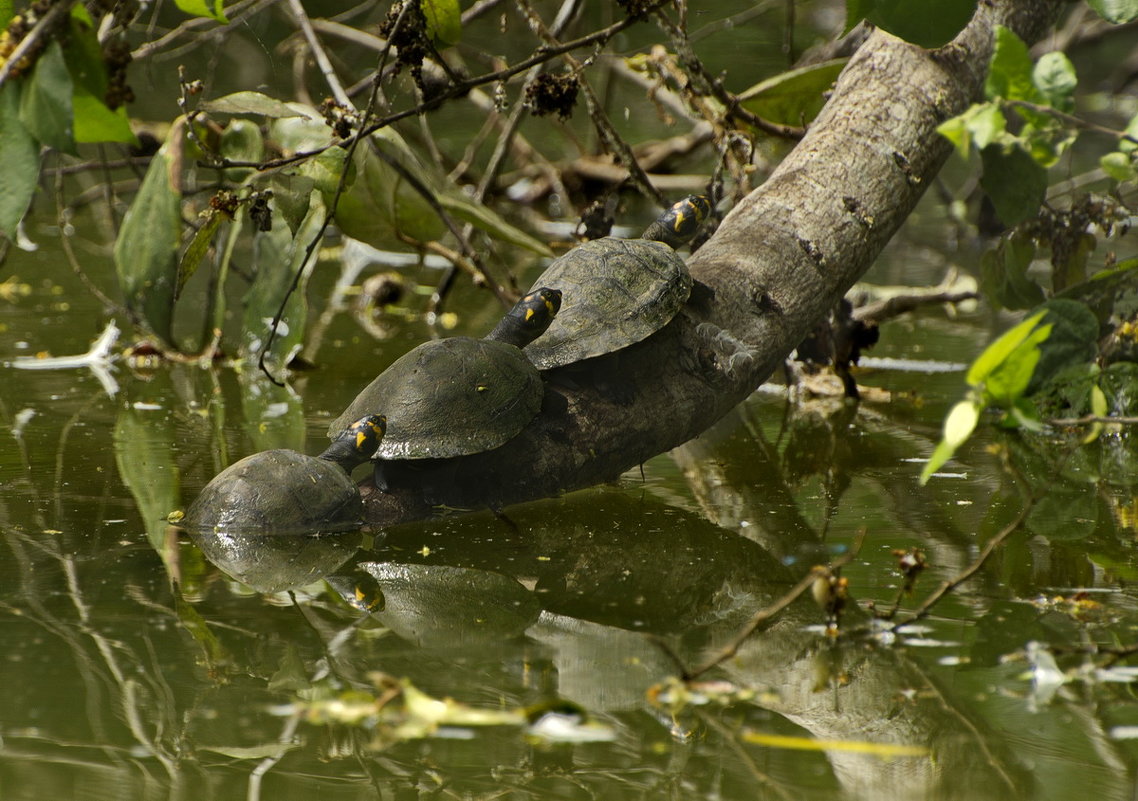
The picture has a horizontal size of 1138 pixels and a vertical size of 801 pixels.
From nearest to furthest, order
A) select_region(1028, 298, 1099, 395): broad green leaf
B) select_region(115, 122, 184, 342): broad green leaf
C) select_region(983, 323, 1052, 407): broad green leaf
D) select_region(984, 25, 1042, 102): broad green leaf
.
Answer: select_region(983, 323, 1052, 407): broad green leaf → select_region(984, 25, 1042, 102): broad green leaf → select_region(1028, 298, 1099, 395): broad green leaf → select_region(115, 122, 184, 342): broad green leaf

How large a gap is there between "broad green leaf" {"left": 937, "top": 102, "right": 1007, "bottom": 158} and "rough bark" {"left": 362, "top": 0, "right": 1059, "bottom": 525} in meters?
0.41

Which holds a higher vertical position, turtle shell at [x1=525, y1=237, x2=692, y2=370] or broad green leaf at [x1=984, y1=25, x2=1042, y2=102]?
broad green leaf at [x1=984, y1=25, x2=1042, y2=102]

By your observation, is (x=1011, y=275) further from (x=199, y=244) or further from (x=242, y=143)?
(x=242, y=143)

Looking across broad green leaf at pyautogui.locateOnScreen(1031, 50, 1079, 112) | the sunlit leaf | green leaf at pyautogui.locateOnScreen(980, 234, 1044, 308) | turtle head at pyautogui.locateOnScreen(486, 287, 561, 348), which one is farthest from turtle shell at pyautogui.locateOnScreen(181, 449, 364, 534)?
green leaf at pyautogui.locateOnScreen(980, 234, 1044, 308)

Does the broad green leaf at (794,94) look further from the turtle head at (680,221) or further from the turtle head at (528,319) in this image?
the turtle head at (528,319)

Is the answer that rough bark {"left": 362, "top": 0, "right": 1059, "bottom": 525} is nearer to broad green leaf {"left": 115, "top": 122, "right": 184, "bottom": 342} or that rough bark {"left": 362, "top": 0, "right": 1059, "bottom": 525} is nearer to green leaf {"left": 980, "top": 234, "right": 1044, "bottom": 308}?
green leaf {"left": 980, "top": 234, "right": 1044, "bottom": 308}

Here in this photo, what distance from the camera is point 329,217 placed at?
2875 millimetres

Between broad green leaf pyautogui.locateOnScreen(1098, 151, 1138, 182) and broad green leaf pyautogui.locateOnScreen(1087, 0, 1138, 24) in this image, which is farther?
broad green leaf pyautogui.locateOnScreen(1098, 151, 1138, 182)

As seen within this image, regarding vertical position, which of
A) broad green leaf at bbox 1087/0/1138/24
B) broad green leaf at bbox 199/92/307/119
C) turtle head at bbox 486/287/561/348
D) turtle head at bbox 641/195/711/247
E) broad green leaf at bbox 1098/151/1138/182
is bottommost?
turtle head at bbox 486/287/561/348

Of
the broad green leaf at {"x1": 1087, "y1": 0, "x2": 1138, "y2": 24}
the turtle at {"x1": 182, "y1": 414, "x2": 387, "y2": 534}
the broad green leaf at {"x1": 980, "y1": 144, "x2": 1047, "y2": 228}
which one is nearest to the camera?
the broad green leaf at {"x1": 1087, "y1": 0, "x2": 1138, "y2": 24}

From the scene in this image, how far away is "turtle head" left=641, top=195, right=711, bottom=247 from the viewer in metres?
3.30

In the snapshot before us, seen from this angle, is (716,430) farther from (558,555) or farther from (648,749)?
(648,749)

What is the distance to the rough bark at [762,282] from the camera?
255cm

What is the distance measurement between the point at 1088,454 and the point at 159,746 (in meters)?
2.31
